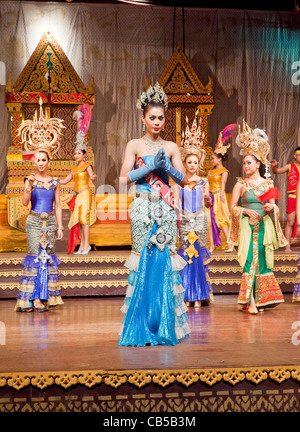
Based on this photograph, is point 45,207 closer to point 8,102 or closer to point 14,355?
point 14,355

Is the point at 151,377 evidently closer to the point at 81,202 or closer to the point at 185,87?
the point at 81,202

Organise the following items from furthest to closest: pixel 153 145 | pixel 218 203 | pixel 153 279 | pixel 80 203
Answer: pixel 218 203, pixel 80 203, pixel 153 145, pixel 153 279

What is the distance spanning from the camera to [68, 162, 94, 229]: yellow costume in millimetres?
7858

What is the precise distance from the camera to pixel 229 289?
6914mm

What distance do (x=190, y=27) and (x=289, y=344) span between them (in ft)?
25.3

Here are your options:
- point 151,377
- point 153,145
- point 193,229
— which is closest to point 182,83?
point 193,229

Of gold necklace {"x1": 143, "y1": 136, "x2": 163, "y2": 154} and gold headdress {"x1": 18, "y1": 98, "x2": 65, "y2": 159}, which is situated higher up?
gold headdress {"x1": 18, "y1": 98, "x2": 65, "y2": 159}

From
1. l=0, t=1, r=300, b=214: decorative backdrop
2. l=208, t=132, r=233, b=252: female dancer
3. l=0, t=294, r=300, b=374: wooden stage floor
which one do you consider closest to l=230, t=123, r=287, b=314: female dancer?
l=0, t=294, r=300, b=374: wooden stage floor

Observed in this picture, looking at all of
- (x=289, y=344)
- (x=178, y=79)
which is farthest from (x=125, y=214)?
(x=289, y=344)

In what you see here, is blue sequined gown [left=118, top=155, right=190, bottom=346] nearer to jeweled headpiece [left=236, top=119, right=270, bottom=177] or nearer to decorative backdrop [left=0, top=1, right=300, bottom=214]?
jeweled headpiece [left=236, top=119, right=270, bottom=177]

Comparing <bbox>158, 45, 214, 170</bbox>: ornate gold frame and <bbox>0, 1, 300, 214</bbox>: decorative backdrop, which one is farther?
<bbox>0, 1, 300, 214</bbox>: decorative backdrop

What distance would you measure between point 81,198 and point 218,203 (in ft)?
6.74

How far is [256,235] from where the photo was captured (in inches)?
218

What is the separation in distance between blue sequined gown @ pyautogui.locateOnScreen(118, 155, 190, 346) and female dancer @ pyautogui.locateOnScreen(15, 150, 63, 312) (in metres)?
1.80
